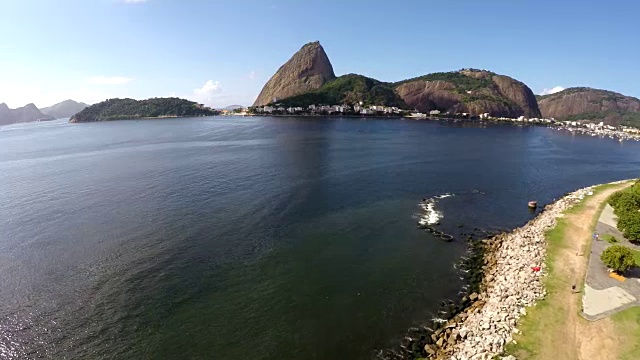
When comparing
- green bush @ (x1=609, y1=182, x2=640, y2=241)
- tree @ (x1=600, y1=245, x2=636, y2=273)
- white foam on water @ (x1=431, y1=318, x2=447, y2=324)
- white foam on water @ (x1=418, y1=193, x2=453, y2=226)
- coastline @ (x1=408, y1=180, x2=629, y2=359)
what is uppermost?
green bush @ (x1=609, y1=182, x2=640, y2=241)

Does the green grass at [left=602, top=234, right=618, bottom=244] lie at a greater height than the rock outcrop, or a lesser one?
greater

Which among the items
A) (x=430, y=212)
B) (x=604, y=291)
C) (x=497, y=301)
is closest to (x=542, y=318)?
(x=497, y=301)

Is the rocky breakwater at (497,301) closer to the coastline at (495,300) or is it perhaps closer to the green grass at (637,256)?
the coastline at (495,300)

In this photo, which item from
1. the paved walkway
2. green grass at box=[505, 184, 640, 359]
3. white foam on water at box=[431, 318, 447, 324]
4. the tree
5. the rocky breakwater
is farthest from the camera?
the tree

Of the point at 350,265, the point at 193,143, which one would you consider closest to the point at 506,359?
the point at 350,265

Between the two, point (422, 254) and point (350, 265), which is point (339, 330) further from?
point (422, 254)

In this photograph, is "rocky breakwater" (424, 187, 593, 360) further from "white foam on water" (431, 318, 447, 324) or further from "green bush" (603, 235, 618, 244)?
"green bush" (603, 235, 618, 244)

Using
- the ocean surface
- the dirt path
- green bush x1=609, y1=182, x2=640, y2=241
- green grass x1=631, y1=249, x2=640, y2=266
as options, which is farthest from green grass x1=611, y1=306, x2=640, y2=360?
green bush x1=609, y1=182, x2=640, y2=241

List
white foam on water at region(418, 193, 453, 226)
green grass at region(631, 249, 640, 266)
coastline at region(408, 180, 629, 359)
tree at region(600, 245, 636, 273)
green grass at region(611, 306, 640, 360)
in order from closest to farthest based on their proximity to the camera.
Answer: green grass at region(611, 306, 640, 360) < coastline at region(408, 180, 629, 359) < tree at region(600, 245, 636, 273) < green grass at region(631, 249, 640, 266) < white foam on water at region(418, 193, 453, 226)

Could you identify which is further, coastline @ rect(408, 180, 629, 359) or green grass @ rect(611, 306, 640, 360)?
coastline @ rect(408, 180, 629, 359)
